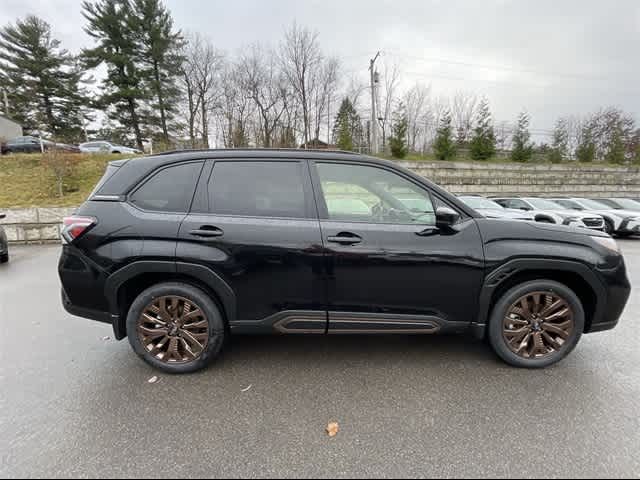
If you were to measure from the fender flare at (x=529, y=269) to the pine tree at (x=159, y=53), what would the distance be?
3310 centimetres

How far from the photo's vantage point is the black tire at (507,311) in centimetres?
258

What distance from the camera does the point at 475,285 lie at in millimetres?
2533

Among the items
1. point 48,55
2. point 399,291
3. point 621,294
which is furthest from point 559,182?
point 48,55

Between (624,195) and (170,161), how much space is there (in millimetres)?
27703

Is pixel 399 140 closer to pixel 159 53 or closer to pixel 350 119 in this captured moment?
pixel 350 119

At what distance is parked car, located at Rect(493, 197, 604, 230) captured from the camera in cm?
911

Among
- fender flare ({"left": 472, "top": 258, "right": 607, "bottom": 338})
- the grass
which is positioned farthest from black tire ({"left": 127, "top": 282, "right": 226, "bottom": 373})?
the grass

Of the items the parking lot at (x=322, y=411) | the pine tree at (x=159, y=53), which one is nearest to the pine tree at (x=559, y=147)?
the parking lot at (x=322, y=411)

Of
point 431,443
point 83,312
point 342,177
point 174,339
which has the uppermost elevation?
point 342,177

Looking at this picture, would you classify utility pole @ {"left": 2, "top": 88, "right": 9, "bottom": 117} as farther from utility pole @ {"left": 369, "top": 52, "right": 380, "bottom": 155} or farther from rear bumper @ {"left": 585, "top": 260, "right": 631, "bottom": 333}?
rear bumper @ {"left": 585, "top": 260, "right": 631, "bottom": 333}

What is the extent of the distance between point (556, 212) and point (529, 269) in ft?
31.2

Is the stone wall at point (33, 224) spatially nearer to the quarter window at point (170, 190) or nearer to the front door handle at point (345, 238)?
the quarter window at point (170, 190)

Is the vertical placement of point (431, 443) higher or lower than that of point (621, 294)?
lower

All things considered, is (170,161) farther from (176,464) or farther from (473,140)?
(473,140)
